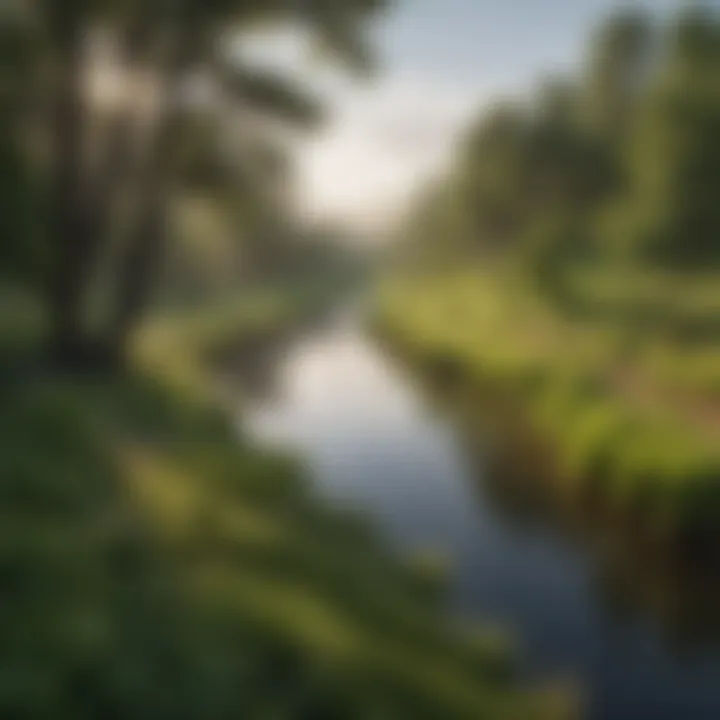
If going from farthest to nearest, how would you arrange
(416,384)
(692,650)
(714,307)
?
1. (416,384)
2. (692,650)
3. (714,307)

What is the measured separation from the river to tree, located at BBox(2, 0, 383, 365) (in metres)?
1.71

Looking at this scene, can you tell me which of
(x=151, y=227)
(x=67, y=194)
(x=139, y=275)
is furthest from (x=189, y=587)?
(x=67, y=194)

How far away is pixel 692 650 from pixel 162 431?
188 inches

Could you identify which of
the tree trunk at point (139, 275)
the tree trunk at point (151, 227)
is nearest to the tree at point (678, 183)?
the tree trunk at point (151, 227)

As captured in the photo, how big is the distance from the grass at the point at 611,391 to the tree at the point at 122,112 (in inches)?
125

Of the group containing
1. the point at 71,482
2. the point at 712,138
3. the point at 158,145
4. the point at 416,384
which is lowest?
the point at 71,482

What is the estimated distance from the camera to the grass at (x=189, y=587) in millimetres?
3830

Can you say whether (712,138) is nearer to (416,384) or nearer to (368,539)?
(368,539)

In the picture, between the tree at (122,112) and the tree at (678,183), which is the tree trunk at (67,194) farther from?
the tree at (678,183)

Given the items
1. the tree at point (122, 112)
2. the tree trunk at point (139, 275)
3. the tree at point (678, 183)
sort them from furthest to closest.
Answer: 1. the tree trunk at point (139, 275)
2. the tree at point (122, 112)
3. the tree at point (678, 183)

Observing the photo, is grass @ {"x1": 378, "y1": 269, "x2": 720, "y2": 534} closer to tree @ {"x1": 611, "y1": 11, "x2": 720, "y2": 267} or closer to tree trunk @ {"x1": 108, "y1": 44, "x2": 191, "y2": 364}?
tree @ {"x1": 611, "y1": 11, "x2": 720, "y2": 267}

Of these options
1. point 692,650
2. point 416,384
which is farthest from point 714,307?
point 416,384

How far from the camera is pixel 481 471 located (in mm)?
9430

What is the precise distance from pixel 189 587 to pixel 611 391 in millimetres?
4292
